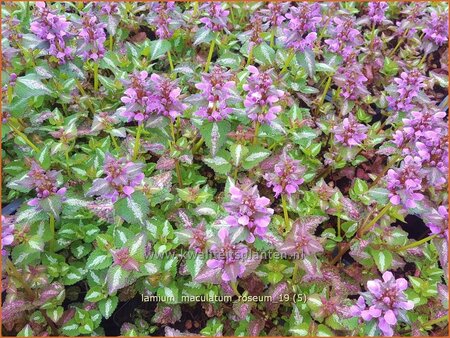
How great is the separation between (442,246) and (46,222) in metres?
2.23

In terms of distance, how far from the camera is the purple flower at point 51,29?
2.81 metres

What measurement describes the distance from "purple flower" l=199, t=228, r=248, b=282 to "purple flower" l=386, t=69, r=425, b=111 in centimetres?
180

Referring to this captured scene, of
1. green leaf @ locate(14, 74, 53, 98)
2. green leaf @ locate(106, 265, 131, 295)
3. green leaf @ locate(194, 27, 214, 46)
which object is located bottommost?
green leaf @ locate(106, 265, 131, 295)

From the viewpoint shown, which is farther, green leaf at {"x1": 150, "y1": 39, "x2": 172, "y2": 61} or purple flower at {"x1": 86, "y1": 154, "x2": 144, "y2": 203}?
green leaf at {"x1": 150, "y1": 39, "x2": 172, "y2": 61}

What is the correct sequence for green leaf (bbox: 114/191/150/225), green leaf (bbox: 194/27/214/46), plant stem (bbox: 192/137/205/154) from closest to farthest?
green leaf (bbox: 114/191/150/225), plant stem (bbox: 192/137/205/154), green leaf (bbox: 194/27/214/46)

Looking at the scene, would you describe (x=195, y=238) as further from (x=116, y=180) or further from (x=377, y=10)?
(x=377, y=10)

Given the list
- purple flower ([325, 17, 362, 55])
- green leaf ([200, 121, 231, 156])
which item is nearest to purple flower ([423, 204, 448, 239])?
green leaf ([200, 121, 231, 156])

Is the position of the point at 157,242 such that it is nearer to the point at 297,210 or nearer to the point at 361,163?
the point at 297,210

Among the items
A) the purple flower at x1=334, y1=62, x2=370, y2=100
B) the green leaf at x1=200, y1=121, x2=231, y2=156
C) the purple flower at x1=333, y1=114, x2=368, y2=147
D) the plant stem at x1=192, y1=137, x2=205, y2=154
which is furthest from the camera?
the purple flower at x1=334, y1=62, x2=370, y2=100

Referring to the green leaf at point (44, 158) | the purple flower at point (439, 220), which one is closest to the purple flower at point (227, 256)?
the purple flower at point (439, 220)

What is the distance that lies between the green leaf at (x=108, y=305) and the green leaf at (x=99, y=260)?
0.24 metres

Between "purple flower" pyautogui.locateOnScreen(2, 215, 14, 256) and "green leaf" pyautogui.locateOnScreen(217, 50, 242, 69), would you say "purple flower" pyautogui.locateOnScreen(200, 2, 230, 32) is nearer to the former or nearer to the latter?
"green leaf" pyautogui.locateOnScreen(217, 50, 242, 69)

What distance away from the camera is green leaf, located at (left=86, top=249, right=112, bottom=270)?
2465 millimetres

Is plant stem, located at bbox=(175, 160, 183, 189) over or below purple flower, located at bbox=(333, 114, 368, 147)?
below
